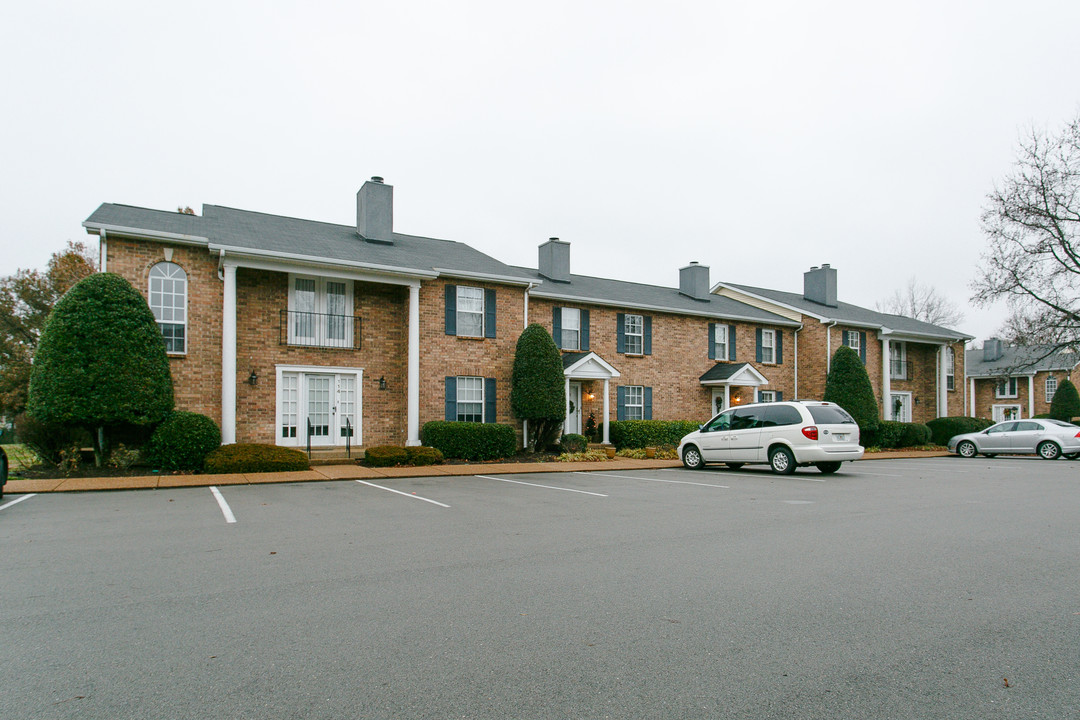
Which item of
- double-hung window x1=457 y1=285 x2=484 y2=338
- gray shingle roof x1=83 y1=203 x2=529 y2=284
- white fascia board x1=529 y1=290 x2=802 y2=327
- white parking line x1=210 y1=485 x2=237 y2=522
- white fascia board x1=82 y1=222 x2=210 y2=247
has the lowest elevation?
white parking line x1=210 y1=485 x2=237 y2=522

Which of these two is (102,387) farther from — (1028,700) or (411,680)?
(1028,700)

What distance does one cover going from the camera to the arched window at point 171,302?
51.8 ft

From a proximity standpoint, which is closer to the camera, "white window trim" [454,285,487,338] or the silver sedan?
"white window trim" [454,285,487,338]

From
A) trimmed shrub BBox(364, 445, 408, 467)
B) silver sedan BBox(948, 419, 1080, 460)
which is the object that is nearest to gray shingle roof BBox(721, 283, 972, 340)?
silver sedan BBox(948, 419, 1080, 460)

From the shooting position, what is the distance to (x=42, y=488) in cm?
1170

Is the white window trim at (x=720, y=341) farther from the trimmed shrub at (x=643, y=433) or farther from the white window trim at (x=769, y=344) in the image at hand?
the trimmed shrub at (x=643, y=433)

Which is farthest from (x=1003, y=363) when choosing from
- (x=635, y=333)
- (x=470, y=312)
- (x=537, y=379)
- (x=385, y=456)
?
(x=385, y=456)

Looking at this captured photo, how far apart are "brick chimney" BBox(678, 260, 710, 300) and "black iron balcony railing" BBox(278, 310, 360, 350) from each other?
1479cm

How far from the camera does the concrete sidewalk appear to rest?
12109 mm

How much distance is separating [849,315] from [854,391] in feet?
19.0

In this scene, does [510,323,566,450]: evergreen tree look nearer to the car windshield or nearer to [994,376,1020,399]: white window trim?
the car windshield

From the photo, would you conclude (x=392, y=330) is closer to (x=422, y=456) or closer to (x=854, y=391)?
(x=422, y=456)

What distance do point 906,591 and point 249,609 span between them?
4.78 m

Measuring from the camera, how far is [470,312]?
785 inches
